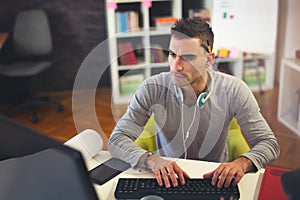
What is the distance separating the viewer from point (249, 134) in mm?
1552

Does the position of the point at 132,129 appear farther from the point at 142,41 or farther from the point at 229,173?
the point at 142,41

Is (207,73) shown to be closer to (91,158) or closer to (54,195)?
(91,158)

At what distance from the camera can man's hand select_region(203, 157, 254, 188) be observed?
1.24 meters

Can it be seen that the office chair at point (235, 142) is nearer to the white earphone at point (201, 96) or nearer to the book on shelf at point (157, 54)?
the white earphone at point (201, 96)

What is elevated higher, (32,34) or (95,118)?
(32,34)

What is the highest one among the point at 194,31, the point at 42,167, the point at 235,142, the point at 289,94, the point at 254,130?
the point at 194,31

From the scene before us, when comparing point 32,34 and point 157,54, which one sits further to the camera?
point 32,34

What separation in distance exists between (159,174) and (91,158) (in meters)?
0.30

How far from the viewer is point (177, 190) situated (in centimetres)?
121

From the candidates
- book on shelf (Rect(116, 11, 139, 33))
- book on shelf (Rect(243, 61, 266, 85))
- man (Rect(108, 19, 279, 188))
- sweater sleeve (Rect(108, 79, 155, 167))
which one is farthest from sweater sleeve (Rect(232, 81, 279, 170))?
book on shelf (Rect(243, 61, 266, 85))

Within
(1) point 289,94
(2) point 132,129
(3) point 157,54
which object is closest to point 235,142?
(2) point 132,129

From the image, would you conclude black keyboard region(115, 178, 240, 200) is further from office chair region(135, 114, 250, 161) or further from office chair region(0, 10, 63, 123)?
office chair region(0, 10, 63, 123)

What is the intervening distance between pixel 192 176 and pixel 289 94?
2.63 m

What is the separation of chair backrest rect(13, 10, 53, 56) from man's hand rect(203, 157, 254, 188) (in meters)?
2.98
